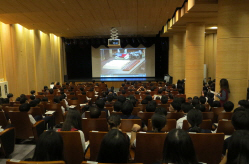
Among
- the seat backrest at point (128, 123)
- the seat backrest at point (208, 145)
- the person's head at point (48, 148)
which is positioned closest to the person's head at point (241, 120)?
the seat backrest at point (208, 145)

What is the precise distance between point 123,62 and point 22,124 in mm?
15329

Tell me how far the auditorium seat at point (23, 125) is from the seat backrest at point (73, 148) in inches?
67.4

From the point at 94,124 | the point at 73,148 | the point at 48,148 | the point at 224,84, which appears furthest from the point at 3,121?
the point at 224,84

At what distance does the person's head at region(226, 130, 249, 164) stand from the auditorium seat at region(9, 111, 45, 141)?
3.56 meters

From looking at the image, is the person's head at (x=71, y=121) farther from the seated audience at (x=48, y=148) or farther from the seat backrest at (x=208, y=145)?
the seat backrest at (x=208, y=145)

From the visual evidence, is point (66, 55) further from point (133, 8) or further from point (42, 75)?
point (133, 8)

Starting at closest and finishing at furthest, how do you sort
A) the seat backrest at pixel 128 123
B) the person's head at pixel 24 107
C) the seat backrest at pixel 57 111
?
the seat backrest at pixel 128 123 < the person's head at pixel 24 107 < the seat backrest at pixel 57 111

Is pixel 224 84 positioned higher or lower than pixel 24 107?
higher

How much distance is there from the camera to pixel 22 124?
424 centimetres

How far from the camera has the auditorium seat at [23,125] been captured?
4137 millimetres

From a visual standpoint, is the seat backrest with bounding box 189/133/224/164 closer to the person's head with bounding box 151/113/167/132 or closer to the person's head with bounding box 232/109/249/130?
the person's head with bounding box 232/109/249/130

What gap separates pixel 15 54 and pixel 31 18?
2385 millimetres

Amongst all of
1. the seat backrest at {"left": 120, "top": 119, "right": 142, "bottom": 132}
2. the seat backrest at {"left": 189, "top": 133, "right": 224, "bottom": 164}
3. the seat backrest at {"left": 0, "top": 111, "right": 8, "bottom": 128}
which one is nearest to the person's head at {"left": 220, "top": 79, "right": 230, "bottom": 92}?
the seat backrest at {"left": 120, "top": 119, "right": 142, "bottom": 132}

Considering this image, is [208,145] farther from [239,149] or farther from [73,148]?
[73,148]
